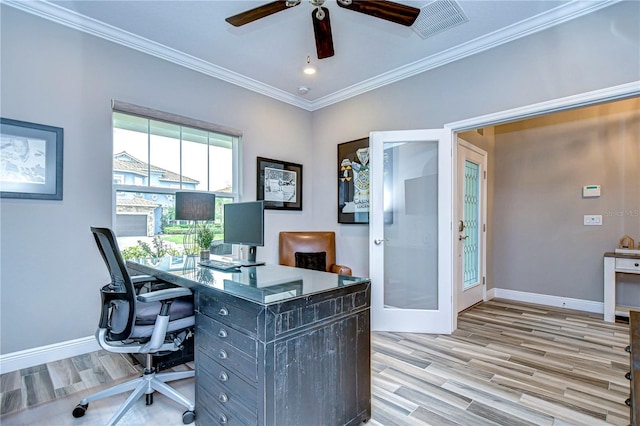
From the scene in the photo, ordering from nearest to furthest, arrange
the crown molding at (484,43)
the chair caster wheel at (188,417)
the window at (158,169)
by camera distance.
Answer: the chair caster wheel at (188,417)
the crown molding at (484,43)
the window at (158,169)

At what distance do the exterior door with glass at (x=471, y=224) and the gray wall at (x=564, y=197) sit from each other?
0.46 m

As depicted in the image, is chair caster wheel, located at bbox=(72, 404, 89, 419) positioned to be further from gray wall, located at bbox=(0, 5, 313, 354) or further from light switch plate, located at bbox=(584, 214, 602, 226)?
light switch plate, located at bbox=(584, 214, 602, 226)

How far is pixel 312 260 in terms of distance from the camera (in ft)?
12.5

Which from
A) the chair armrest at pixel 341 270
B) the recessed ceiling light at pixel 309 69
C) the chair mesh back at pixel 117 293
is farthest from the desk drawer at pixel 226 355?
the recessed ceiling light at pixel 309 69

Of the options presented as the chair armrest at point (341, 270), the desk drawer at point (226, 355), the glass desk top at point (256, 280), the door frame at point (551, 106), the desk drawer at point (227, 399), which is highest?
the door frame at point (551, 106)

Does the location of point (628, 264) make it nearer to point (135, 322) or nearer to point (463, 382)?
point (463, 382)

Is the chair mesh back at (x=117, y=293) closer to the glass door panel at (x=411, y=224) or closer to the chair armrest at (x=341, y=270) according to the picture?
the chair armrest at (x=341, y=270)

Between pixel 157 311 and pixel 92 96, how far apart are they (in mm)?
2086

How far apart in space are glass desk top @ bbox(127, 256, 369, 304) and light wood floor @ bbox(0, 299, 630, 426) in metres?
0.83

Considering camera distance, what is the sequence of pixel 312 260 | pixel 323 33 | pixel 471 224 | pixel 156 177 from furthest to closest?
pixel 471 224 < pixel 312 260 < pixel 156 177 < pixel 323 33

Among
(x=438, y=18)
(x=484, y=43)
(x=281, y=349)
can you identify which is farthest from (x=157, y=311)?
(x=484, y=43)

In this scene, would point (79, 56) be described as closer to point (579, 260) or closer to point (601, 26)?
point (601, 26)

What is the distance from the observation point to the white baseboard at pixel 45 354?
7.78ft

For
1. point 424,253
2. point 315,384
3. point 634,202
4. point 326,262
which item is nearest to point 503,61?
point 424,253
